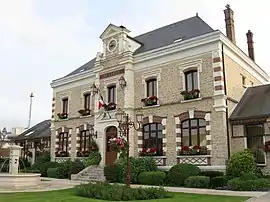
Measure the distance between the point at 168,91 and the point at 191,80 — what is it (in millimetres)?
1340

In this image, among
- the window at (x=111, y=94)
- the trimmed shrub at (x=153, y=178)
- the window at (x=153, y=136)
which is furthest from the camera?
the window at (x=111, y=94)

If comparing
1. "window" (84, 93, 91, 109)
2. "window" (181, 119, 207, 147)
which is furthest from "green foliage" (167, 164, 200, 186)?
"window" (84, 93, 91, 109)

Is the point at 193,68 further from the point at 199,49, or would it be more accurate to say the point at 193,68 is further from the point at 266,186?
the point at 266,186

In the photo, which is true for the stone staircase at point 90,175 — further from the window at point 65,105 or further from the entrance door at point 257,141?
the entrance door at point 257,141

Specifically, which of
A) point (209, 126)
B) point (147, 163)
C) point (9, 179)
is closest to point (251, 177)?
point (209, 126)

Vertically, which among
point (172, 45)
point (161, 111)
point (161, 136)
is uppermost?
point (172, 45)

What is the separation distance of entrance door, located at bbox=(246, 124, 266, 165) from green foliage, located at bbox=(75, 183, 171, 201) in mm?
6180

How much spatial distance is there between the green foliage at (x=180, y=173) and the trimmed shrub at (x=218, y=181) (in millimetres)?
899

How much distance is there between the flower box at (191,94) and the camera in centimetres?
1550

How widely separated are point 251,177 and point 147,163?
5289mm

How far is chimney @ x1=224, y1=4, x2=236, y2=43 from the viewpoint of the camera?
17.7 meters

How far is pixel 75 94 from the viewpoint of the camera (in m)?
22.1

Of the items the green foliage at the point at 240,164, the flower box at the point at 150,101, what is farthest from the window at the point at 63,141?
the green foliage at the point at 240,164

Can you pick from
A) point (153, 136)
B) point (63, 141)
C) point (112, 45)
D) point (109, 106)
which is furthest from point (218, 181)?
point (63, 141)
